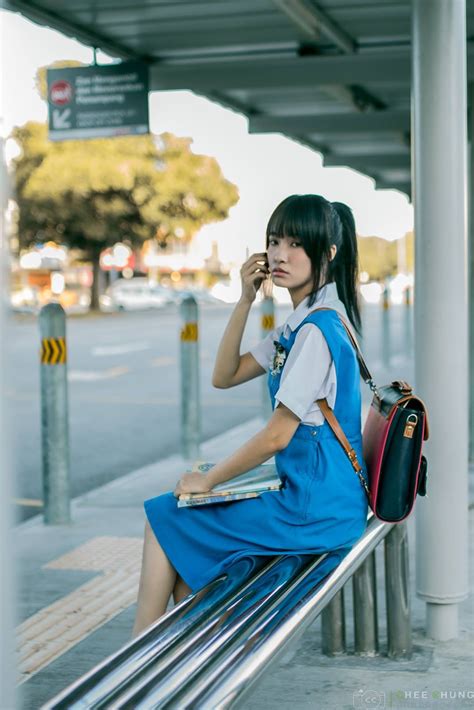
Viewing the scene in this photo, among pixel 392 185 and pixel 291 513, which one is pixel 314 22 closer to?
pixel 291 513

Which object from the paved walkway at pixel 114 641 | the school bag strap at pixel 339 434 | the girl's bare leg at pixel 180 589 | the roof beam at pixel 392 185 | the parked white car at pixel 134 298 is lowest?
the paved walkway at pixel 114 641

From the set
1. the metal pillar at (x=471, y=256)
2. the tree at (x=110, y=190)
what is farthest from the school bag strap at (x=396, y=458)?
the tree at (x=110, y=190)

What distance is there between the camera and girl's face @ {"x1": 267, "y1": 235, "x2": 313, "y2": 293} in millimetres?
3439

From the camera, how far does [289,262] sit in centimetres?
345

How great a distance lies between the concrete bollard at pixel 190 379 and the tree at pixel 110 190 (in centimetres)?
3291

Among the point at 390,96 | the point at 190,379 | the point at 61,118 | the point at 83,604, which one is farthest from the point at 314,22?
the point at 83,604

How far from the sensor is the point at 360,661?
4191 millimetres

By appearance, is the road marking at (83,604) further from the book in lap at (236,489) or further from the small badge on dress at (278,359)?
the small badge on dress at (278,359)

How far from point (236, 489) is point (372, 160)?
41.6 feet

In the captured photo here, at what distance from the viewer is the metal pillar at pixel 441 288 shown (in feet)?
14.1

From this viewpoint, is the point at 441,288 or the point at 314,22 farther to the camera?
the point at 314,22

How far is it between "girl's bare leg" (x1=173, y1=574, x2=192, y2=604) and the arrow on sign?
8.96 meters

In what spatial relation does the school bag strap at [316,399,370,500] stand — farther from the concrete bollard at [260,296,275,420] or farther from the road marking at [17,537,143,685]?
the concrete bollard at [260,296,275,420]

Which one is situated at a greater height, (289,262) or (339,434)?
(289,262)
